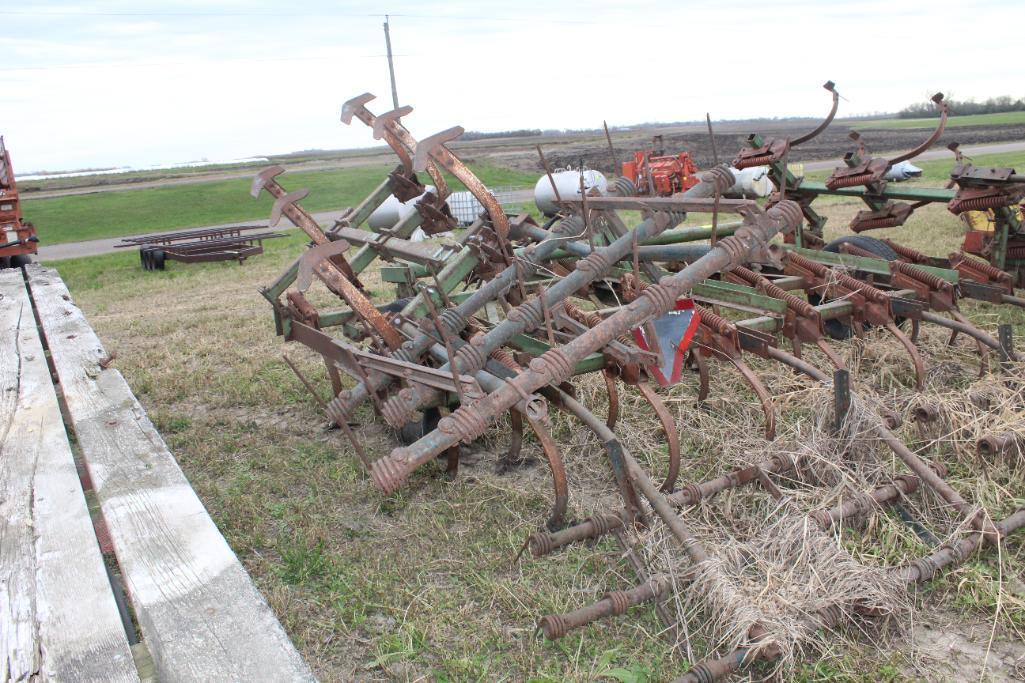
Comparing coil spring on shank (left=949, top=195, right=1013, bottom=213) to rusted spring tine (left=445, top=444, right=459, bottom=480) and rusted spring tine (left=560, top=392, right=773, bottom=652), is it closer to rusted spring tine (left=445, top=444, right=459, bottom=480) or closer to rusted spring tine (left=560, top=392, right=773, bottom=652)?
rusted spring tine (left=560, top=392, right=773, bottom=652)

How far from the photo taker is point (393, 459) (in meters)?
2.61

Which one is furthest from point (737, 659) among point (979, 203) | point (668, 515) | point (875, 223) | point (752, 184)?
point (752, 184)

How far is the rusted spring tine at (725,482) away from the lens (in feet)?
10.0

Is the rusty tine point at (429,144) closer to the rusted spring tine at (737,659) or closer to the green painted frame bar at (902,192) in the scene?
the rusted spring tine at (737,659)

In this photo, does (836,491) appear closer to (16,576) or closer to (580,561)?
(580,561)

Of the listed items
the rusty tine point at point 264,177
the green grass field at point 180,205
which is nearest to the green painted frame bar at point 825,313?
the rusty tine point at point 264,177

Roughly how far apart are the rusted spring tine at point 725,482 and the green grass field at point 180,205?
63.1 ft

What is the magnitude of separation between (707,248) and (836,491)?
49.9 inches

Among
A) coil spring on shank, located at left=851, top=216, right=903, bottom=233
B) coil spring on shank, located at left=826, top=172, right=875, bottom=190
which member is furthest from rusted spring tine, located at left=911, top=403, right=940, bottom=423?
coil spring on shank, located at left=851, top=216, right=903, bottom=233

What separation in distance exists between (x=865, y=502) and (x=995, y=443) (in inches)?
26.9

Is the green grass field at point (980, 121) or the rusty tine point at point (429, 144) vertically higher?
the green grass field at point (980, 121)

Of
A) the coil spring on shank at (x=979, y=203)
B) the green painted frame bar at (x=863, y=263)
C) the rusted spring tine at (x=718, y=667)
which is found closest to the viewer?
the rusted spring tine at (x=718, y=667)

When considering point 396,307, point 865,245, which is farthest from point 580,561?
point 865,245

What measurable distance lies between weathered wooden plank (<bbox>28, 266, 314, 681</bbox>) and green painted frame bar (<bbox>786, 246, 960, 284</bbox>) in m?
3.76
